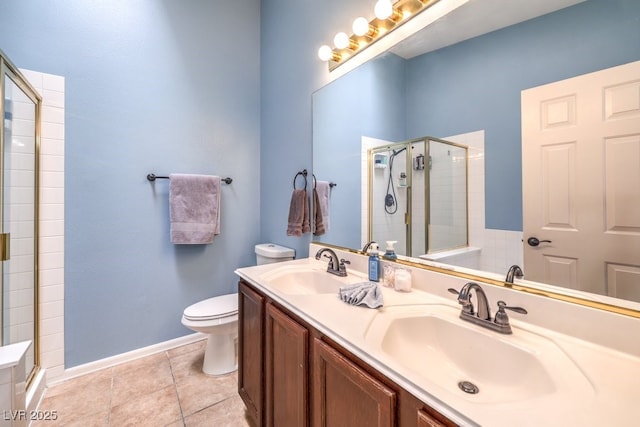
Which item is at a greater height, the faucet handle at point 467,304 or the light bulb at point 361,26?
the light bulb at point 361,26

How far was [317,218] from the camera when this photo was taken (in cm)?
178

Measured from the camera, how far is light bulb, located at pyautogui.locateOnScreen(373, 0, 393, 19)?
1.20 metres

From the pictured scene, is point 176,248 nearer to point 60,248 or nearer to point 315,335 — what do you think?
point 60,248

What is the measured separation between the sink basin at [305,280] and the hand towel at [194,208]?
0.92 meters

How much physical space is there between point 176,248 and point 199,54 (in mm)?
1582

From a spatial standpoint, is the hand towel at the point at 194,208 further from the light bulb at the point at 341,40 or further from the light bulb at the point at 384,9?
the light bulb at the point at 384,9

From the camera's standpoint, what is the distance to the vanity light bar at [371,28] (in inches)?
46.6

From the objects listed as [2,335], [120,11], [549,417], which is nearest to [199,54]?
[120,11]

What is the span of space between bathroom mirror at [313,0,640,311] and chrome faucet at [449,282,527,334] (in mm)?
135

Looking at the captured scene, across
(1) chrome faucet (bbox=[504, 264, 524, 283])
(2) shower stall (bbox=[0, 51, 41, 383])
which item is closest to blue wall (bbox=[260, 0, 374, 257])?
(1) chrome faucet (bbox=[504, 264, 524, 283])

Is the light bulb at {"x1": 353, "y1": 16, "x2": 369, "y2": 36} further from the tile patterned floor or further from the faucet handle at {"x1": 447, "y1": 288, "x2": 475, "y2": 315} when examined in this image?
the tile patterned floor

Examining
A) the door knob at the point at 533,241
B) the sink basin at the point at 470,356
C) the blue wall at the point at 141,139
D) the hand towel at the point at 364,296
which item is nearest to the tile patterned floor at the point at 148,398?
the blue wall at the point at 141,139

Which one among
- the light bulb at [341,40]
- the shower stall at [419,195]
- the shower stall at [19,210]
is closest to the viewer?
the shower stall at [419,195]

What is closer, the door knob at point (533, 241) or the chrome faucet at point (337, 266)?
the door knob at point (533, 241)
